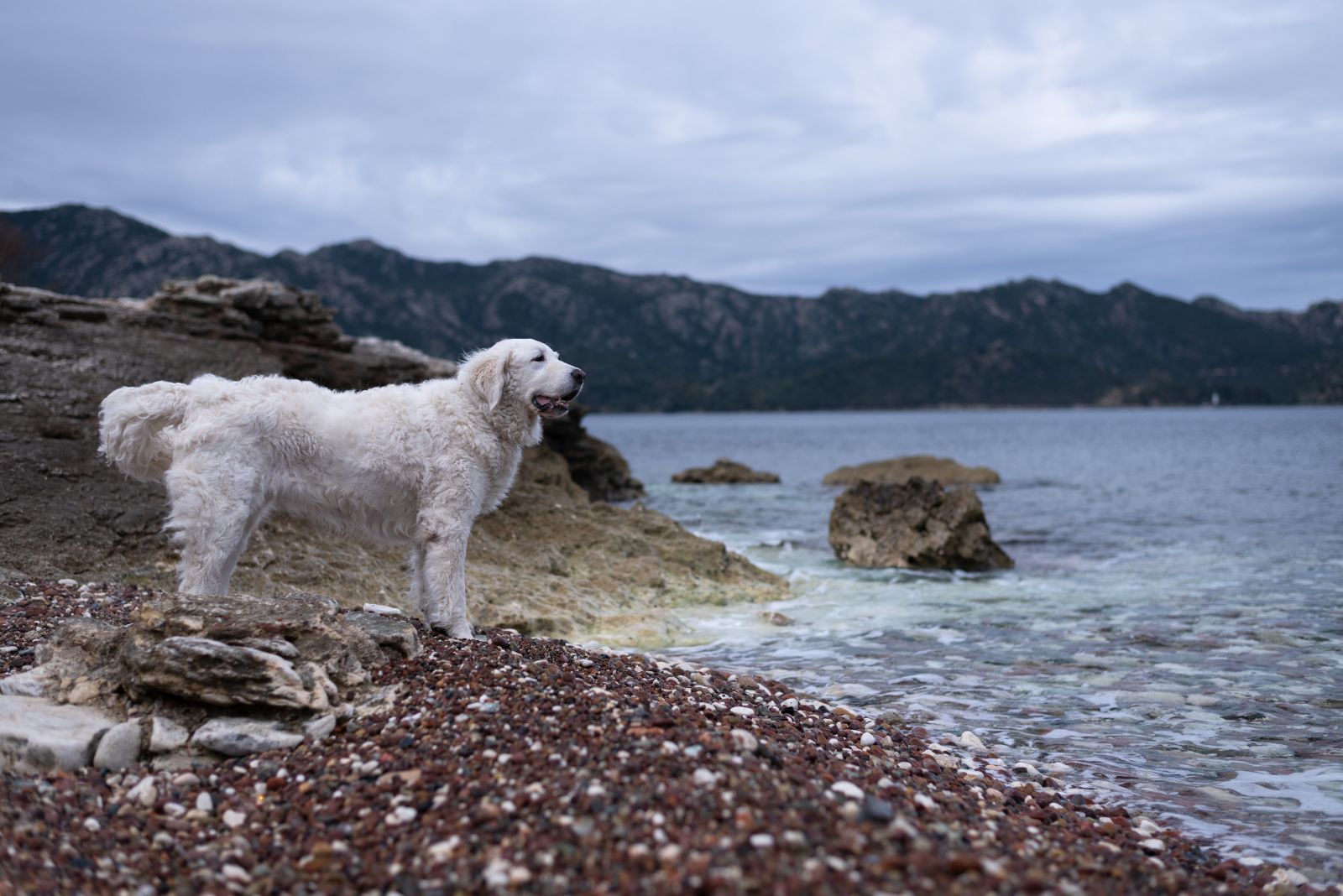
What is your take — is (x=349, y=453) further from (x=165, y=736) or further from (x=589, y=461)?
(x=589, y=461)

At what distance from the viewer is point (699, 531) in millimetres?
23609

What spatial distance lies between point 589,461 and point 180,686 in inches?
989

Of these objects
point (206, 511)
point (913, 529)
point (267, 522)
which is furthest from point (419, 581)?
point (913, 529)

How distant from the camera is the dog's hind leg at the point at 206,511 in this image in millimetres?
7105

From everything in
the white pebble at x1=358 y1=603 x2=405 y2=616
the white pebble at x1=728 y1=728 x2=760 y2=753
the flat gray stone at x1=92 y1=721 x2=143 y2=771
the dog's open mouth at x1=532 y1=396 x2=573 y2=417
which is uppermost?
the dog's open mouth at x1=532 y1=396 x2=573 y2=417

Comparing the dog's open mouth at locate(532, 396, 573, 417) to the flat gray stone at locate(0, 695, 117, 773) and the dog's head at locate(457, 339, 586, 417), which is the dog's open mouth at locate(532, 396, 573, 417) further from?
the flat gray stone at locate(0, 695, 117, 773)

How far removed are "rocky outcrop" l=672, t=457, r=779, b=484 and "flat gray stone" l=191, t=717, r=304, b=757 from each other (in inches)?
1497

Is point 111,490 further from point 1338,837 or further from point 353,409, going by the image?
point 1338,837

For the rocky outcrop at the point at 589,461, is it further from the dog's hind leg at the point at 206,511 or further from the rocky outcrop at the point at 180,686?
the rocky outcrop at the point at 180,686

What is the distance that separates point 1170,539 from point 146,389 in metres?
21.9

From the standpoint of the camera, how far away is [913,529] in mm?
18422

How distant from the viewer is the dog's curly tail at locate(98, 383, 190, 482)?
288 inches

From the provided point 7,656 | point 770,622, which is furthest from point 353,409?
point 770,622

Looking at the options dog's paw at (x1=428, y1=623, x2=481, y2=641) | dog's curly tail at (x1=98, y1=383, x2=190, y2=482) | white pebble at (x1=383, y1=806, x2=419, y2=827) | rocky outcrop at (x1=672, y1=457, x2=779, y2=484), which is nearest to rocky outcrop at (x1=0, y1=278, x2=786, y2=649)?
dog's curly tail at (x1=98, y1=383, x2=190, y2=482)
